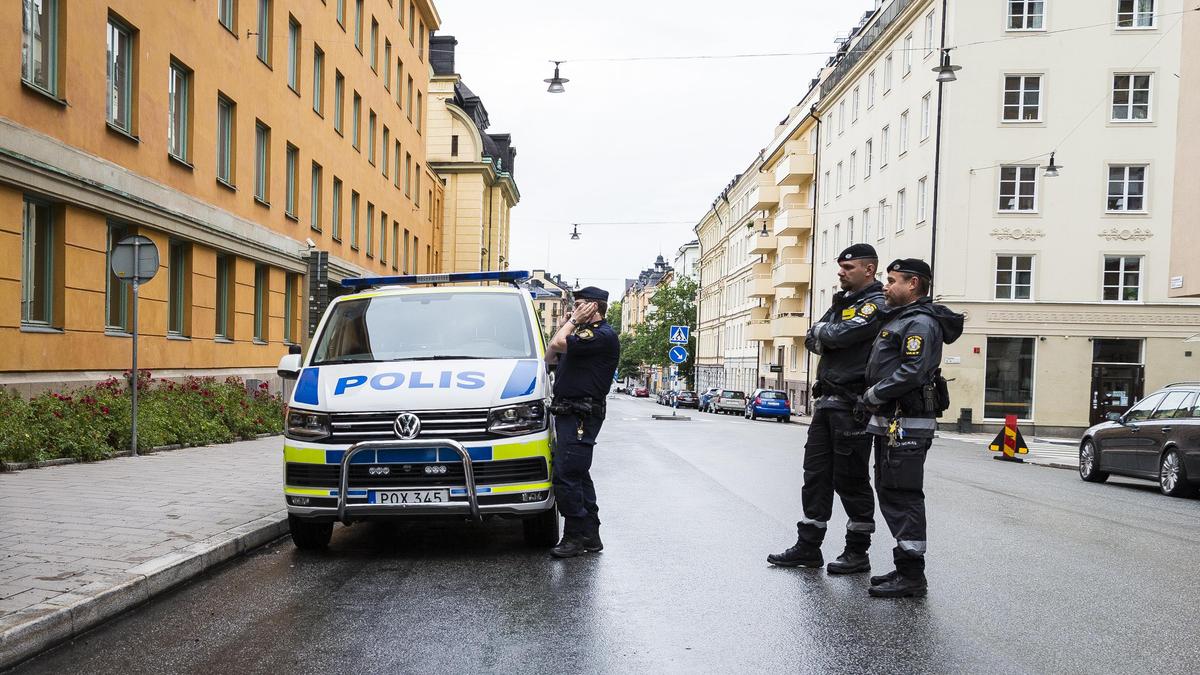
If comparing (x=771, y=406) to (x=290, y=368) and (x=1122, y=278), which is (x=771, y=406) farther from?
(x=290, y=368)

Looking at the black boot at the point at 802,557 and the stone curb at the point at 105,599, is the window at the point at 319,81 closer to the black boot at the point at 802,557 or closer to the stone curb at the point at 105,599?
the stone curb at the point at 105,599

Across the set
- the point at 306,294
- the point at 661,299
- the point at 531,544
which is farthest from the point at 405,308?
the point at 661,299

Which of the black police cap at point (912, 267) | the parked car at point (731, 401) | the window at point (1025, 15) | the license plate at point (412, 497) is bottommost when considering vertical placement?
the parked car at point (731, 401)

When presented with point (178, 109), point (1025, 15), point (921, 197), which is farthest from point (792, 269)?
point (178, 109)

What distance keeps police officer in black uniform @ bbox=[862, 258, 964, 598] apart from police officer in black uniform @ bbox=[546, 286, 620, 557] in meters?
1.75

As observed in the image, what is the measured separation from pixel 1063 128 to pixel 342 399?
106 feet

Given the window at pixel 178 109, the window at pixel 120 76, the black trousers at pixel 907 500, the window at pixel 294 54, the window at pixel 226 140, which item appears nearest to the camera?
the black trousers at pixel 907 500

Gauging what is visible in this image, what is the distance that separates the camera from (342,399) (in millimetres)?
6176

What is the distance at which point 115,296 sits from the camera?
14.3 meters

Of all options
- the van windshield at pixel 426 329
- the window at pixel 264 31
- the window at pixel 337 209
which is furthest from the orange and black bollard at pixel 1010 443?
the window at pixel 337 209

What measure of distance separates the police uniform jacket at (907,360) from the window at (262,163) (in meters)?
17.6

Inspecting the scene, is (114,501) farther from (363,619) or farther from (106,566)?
(363,619)

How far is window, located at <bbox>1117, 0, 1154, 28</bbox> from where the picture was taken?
32156 mm

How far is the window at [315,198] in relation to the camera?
24.8m
